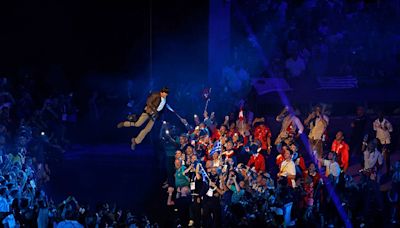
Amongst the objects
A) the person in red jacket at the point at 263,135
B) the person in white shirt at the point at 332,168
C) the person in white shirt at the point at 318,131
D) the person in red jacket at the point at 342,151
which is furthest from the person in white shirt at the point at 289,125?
the person in white shirt at the point at 332,168

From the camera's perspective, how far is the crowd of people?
945 cm

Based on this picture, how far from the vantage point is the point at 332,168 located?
419 inches

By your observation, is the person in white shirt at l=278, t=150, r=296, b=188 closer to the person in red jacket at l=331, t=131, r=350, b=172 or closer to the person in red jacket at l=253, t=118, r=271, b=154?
the person in red jacket at l=331, t=131, r=350, b=172

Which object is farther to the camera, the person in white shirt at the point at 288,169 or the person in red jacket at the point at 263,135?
the person in red jacket at the point at 263,135

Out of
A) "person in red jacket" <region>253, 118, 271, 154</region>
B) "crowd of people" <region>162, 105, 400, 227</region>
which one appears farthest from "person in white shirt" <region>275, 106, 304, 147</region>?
"person in red jacket" <region>253, 118, 271, 154</region>

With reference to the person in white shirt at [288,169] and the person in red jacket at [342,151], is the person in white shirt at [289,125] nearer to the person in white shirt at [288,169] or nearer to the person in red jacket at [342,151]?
the person in red jacket at [342,151]

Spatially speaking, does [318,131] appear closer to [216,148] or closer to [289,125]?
[289,125]

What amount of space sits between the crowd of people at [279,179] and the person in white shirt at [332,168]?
15 millimetres

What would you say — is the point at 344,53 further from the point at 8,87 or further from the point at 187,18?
the point at 8,87

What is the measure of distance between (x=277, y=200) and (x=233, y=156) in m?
2.84

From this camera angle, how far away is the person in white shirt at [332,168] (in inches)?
408

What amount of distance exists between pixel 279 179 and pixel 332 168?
2.66 feet

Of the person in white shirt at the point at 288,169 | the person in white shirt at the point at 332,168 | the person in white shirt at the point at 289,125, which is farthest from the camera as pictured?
the person in white shirt at the point at 289,125

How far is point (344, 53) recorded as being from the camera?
15930 millimetres
